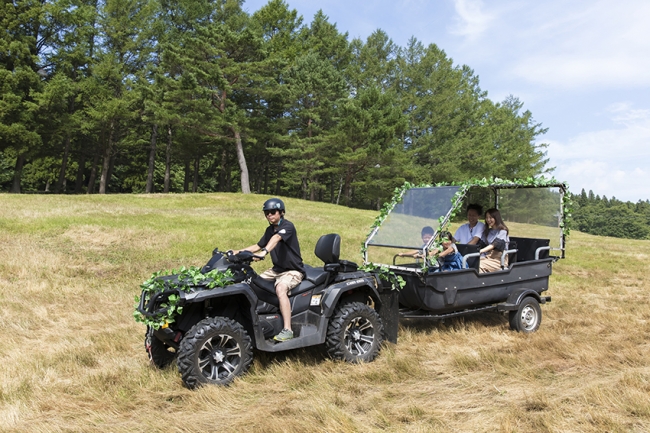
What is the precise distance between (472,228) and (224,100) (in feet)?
95.2

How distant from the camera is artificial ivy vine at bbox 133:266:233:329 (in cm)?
468

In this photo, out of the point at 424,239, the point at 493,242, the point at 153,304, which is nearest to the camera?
the point at 153,304

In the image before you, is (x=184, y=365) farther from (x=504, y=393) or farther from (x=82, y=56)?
(x=82, y=56)

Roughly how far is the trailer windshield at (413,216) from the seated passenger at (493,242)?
898mm

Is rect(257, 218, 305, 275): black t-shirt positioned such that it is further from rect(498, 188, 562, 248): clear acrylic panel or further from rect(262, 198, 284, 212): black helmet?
rect(498, 188, 562, 248): clear acrylic panel

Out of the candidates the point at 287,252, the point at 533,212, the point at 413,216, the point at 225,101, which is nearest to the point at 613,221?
the point at 225,101

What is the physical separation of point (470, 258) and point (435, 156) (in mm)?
37263

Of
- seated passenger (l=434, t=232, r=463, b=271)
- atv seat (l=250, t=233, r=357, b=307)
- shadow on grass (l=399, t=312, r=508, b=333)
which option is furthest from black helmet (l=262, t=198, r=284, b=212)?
shadow on grass (l=399, t=312, r=508, b=333)

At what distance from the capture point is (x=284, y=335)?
5230mm

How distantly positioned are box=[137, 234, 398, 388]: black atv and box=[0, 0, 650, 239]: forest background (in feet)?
93.0

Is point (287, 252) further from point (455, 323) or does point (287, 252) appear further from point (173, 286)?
point (455, 323)

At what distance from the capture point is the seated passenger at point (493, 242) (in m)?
7.37

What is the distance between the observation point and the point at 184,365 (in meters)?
4.63

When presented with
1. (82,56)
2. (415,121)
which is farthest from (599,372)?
(415,121)
